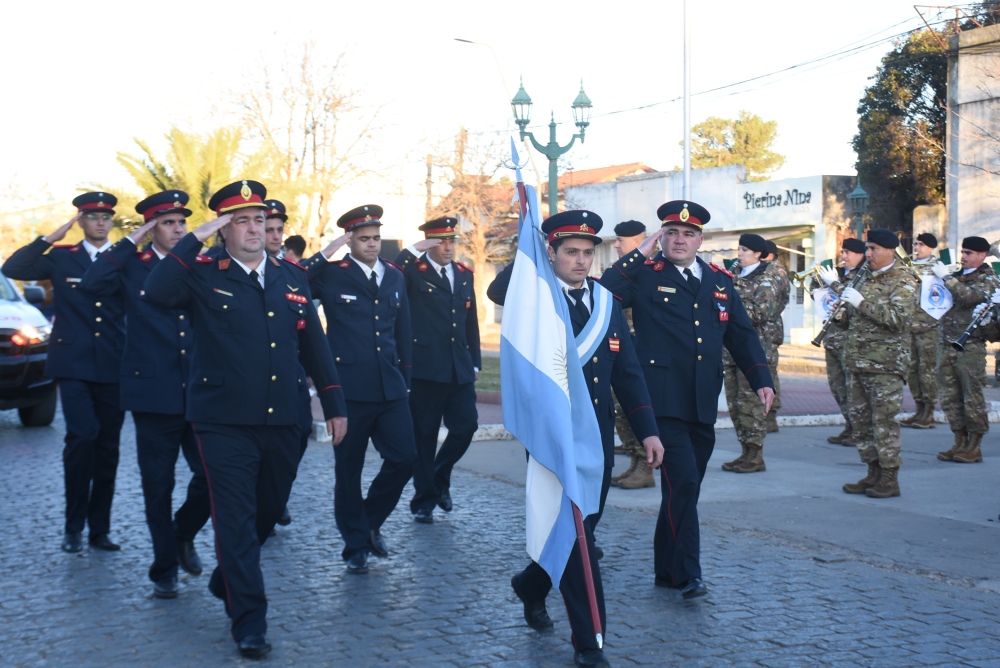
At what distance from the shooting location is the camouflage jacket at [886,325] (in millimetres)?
9164

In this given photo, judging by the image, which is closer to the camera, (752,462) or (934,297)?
(752,462)

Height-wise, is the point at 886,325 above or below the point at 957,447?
above

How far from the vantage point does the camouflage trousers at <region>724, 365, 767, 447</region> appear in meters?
10.6

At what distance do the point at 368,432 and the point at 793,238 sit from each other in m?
29.3

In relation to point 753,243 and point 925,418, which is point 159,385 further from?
point 925,418

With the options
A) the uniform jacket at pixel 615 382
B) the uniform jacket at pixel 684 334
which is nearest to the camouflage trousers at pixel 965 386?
the uniform jacket at pixel 684 334

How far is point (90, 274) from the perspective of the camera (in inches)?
273

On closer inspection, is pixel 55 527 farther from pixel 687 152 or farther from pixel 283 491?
pixel 687 152

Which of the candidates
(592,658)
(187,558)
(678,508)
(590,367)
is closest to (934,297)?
(678,508)

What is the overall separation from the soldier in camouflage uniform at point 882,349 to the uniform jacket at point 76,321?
5584 mm

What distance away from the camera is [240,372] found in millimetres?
5500

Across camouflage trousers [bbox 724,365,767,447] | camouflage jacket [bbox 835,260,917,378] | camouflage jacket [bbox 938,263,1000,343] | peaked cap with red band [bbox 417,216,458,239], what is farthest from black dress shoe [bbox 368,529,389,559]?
camouflage jacket [bbox 938,263,1000,343]

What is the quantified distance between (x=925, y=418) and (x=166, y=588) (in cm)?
1066

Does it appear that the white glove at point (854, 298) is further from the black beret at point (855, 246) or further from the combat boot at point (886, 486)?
the black beret at point (855, 246)
